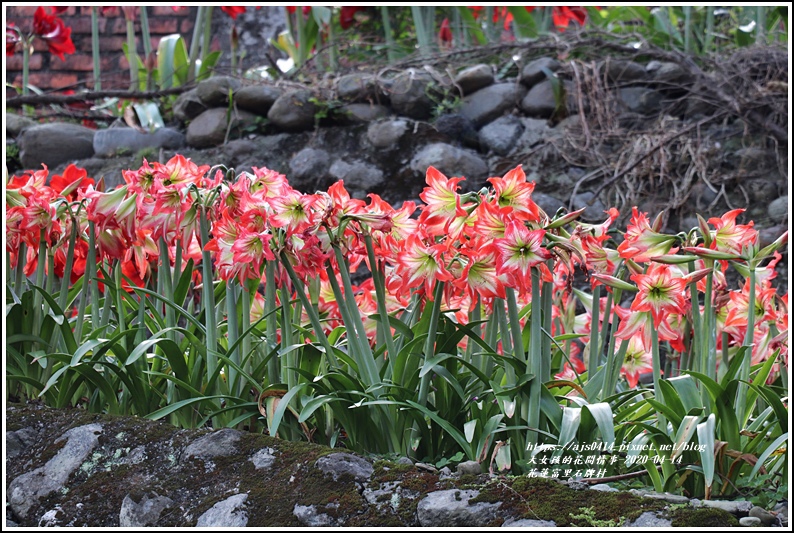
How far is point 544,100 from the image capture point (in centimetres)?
473

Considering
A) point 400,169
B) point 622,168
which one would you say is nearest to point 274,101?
point 400,169

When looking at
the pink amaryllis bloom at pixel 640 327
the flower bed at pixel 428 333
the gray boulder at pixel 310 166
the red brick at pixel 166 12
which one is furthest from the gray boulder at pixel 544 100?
the red brick at pixel 166 12

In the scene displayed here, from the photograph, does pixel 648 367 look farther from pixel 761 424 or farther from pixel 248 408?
pixel 248 408

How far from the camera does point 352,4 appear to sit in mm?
5695

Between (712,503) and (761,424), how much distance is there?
417mm

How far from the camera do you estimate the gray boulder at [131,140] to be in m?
5.02

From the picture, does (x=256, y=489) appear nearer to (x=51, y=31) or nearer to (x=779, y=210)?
(x=779, y=210)

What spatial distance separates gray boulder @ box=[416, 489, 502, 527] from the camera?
1.56 m

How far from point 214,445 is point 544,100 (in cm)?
341

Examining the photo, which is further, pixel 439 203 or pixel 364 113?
pixel 364 113

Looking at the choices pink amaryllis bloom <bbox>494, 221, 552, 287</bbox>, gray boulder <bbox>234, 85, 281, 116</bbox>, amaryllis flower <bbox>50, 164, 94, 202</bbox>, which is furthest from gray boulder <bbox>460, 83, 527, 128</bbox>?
pink amaryllis bloom <bbox>494, 221, 552, 287</bbox>

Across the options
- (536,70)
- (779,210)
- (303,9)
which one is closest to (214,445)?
(779,210)

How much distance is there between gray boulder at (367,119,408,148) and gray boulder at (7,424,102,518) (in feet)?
9.68

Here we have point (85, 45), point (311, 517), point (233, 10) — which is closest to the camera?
point (311, 517)
